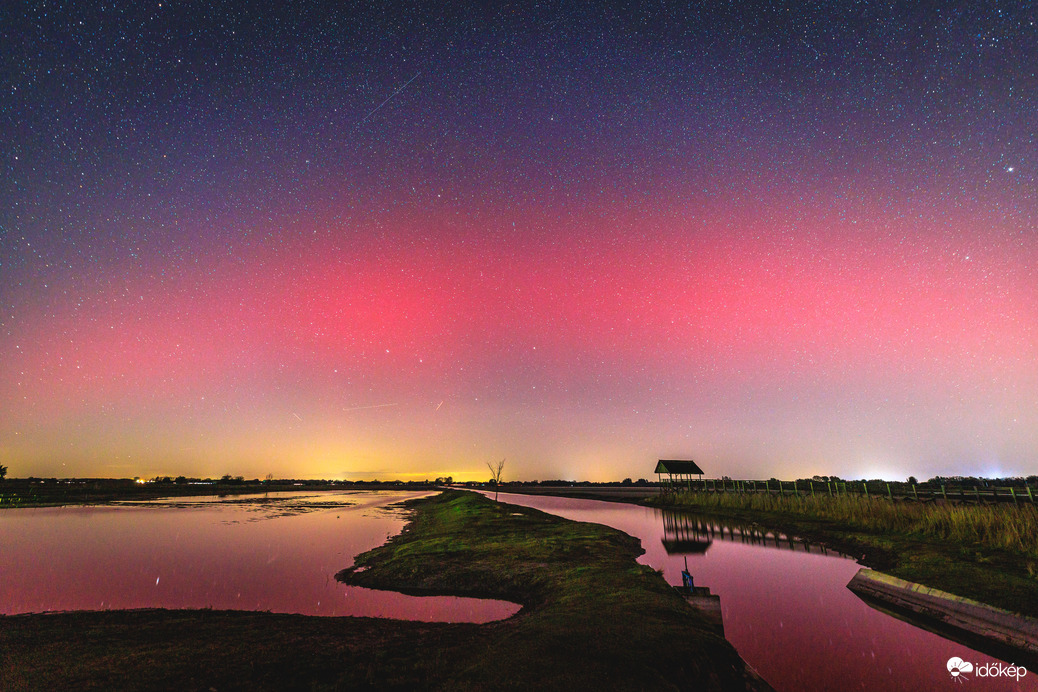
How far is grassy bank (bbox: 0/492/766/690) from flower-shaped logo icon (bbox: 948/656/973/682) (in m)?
6.04

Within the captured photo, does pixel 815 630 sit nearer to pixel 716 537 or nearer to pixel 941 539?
pixel 941 539

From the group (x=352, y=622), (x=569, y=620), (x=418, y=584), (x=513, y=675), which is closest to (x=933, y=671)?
(x=569, y=620)

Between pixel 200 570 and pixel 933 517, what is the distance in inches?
1472

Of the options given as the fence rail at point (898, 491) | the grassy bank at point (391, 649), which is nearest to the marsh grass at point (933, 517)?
the fence rail at point (898, 491)

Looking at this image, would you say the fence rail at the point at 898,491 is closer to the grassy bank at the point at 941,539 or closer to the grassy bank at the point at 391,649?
the grassy bank at the point at 941,539

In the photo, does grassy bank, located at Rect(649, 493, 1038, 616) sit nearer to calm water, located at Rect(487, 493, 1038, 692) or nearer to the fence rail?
calm water, located at Rect(487, 493, 1038, 692)

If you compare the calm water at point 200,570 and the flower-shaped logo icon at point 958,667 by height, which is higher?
the flower-shaped logo icon at point 958,667

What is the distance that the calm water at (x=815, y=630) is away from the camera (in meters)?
10.9

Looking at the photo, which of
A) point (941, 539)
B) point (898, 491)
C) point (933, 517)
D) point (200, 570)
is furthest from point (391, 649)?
point (898, 491)

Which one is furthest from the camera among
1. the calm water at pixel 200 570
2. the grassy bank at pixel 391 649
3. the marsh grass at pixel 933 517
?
the marsh grass at pixel 933 517

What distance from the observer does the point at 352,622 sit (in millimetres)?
12578

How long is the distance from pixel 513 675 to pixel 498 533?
23467 millimetres

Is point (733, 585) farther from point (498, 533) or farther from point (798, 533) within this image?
point (798, 533)

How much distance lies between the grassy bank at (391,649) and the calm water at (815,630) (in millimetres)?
3065
